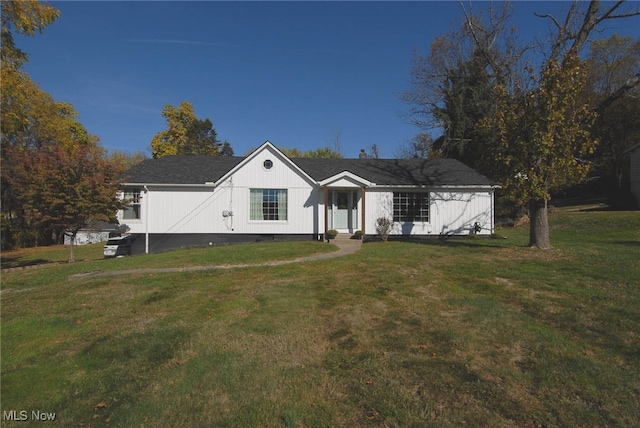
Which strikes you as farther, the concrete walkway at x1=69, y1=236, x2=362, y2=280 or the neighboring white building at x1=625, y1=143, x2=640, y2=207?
the neighboring white building at x1=625, y1=143, x2=640, y2=207

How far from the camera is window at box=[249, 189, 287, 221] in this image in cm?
1964

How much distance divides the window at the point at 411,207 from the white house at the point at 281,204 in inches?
2.1

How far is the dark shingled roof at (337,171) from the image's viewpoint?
19.8 m

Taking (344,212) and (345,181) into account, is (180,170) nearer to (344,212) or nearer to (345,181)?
(345,181)

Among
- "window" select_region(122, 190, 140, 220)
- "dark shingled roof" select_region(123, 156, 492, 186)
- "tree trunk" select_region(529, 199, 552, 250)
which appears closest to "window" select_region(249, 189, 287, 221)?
"dark shingled roof" select_region(123, 156, 492, 186)

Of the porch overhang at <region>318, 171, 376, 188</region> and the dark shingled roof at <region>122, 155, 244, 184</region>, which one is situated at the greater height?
the dark shingled roof at <region>122, 155, 244, 184</region>

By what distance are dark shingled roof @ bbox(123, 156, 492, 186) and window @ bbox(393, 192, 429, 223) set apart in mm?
773

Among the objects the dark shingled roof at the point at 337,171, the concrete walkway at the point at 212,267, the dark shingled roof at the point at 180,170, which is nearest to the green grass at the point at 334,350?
the concrete walkway at the point at 212,267

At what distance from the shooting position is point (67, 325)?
6.28 metres

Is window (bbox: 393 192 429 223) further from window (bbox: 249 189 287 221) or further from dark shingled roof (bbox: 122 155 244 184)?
dark shingled roof (bbox: 122 155 244 184)

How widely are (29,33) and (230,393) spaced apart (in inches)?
604

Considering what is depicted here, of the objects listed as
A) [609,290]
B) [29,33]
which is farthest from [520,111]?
[29,33]

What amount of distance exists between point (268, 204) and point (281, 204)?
2.28ft

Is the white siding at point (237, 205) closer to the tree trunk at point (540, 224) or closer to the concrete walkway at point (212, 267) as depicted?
the concrete walkway at point (212, 267)
